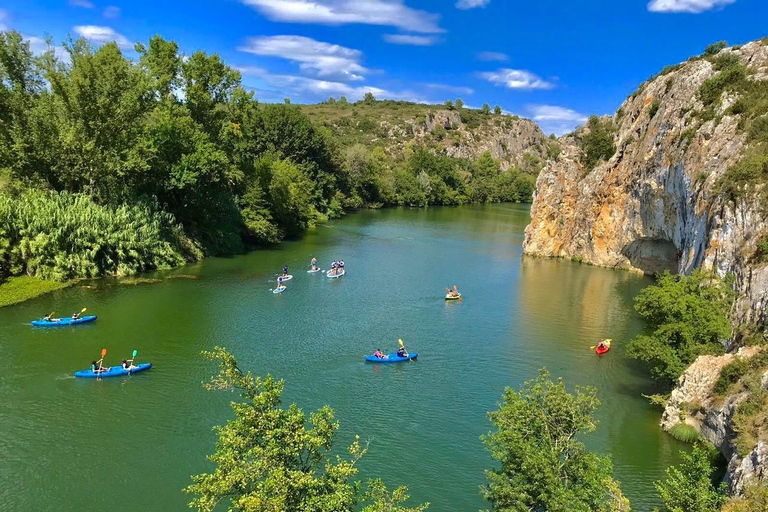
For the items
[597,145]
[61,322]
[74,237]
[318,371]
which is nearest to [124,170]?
[74,237]

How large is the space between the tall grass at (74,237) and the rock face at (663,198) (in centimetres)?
4344

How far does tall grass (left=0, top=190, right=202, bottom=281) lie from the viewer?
40875 mm

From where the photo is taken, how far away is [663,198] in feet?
170

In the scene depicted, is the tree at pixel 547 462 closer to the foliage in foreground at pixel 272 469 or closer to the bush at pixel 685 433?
the foliage in foreground at pixel 272 469

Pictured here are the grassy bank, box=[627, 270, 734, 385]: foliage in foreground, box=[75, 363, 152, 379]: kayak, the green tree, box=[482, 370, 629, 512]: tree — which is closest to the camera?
box=[482, 370, 629, 512]: tree

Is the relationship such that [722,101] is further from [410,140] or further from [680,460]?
[410,140]

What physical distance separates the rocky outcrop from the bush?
0.60ft

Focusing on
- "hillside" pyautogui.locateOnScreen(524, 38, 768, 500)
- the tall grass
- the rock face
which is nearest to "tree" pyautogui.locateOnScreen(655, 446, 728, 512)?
"hillside" pyautogui.locateOnScreen(524, 38, 768, 500)

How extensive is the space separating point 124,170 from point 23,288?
45.5 feet

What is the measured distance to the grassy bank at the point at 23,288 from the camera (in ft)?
125

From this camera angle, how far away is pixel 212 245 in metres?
59.5

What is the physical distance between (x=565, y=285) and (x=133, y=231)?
1589 inches

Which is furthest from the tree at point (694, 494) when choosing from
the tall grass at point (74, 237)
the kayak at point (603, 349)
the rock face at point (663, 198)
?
the tall grass at point (74, 237)

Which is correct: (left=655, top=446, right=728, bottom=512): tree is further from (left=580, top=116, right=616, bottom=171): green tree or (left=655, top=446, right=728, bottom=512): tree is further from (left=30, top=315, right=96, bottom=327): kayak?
(left=580, top=116, right=616, bottom=171): green tree
